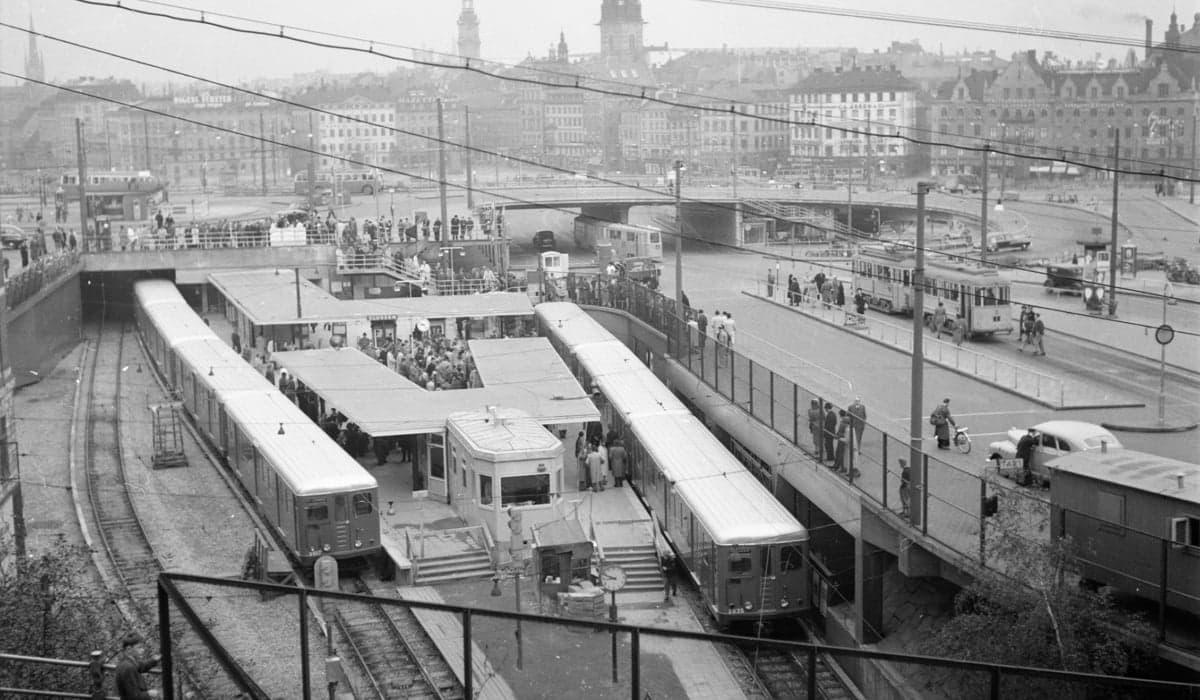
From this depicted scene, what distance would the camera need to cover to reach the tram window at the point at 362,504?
76.6 ft

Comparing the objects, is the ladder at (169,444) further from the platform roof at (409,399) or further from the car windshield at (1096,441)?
the car windshield at (1096,441)

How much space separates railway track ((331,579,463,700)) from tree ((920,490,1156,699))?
541cm

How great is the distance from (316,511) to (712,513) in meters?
6.15

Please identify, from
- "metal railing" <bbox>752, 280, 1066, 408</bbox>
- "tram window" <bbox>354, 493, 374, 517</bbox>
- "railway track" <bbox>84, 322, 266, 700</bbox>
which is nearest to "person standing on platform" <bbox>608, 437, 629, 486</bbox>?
"tram window" <bbox>354, 493, 374, 517</bbox>

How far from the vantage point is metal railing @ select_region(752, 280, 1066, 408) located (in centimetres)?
2836

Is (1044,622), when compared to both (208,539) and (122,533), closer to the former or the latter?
(208,539)

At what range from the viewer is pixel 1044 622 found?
1490 centimetres

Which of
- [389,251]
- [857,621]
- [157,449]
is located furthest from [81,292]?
[857,621]

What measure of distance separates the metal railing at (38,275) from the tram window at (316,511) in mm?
17540

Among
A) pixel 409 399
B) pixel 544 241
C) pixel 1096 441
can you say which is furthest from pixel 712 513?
pixel 544 241

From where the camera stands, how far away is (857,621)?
806 inches

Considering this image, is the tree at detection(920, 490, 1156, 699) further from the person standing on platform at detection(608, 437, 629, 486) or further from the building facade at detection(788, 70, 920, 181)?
the building facade at detection(788, 70, 920, 181)

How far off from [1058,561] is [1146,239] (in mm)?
53981

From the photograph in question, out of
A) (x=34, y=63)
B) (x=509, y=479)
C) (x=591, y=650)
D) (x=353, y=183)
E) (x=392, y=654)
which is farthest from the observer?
(x=353, y=183)
